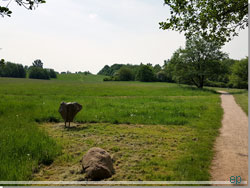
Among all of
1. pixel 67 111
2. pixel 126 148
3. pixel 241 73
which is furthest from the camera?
pixel 241 73

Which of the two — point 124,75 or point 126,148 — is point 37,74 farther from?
point 126,148

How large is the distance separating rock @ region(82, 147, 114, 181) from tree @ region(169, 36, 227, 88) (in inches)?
1563

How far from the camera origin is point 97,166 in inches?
171

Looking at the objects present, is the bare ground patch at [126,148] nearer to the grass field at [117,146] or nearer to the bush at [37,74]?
→ the grass field at [117,146]

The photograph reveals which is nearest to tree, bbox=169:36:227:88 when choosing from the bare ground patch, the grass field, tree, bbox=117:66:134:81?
the grass field

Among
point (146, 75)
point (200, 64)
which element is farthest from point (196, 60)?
point (146, 75)

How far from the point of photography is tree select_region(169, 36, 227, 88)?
132 feet

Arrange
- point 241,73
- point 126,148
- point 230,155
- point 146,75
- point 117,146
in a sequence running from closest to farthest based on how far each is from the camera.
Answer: point 230,155 < point 126,148 < point 117,146 < point 241,73 < point 146,75

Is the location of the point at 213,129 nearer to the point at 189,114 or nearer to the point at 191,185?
the point at 189,114

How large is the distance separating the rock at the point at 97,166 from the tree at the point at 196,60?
130ft

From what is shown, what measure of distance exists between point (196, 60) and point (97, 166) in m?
43.1

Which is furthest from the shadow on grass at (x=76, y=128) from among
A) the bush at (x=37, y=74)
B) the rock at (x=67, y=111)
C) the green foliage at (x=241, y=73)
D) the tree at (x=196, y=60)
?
the bush at (x=37, y=74)

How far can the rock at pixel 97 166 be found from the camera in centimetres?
425

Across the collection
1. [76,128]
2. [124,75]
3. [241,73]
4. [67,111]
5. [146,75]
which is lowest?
[76,128]
